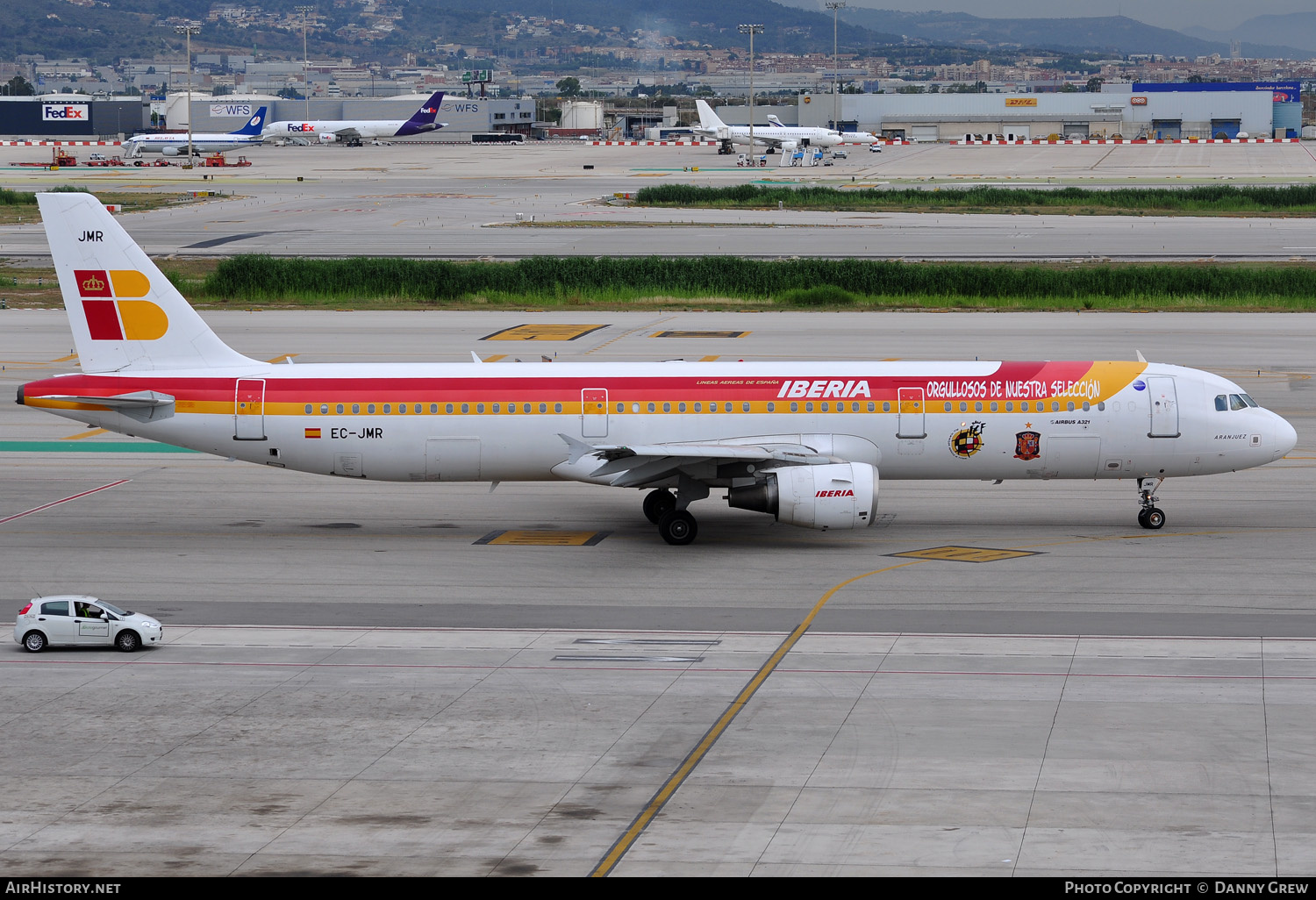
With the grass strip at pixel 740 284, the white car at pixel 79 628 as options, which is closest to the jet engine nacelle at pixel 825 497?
the white car at pixel 79 628

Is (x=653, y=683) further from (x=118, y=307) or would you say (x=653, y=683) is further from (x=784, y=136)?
(x=784, y=136)

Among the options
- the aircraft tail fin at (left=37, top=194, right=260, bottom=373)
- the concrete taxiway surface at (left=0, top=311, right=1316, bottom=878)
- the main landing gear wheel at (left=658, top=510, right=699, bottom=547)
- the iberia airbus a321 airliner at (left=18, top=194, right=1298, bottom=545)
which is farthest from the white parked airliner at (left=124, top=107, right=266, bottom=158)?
the main landing gear wheel at (left=658, top=510, right=699, bottom=547)

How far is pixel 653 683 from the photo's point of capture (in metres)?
24.6

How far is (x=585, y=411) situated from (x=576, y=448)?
1.24 m

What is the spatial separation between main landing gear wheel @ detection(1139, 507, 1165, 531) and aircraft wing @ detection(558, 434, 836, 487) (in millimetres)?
8294

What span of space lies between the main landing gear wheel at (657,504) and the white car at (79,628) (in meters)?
13.5

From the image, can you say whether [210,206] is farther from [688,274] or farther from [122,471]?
[122,471]

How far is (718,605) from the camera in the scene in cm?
2955

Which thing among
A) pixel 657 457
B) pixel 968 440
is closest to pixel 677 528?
pixel 657 457

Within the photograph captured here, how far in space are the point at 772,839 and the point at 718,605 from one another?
11.6 metres

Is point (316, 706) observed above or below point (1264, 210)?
below

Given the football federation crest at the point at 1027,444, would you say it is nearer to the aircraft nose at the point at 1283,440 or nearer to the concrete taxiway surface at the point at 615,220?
the aircraft nose at the point at 1283,440

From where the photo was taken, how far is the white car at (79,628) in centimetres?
2647
